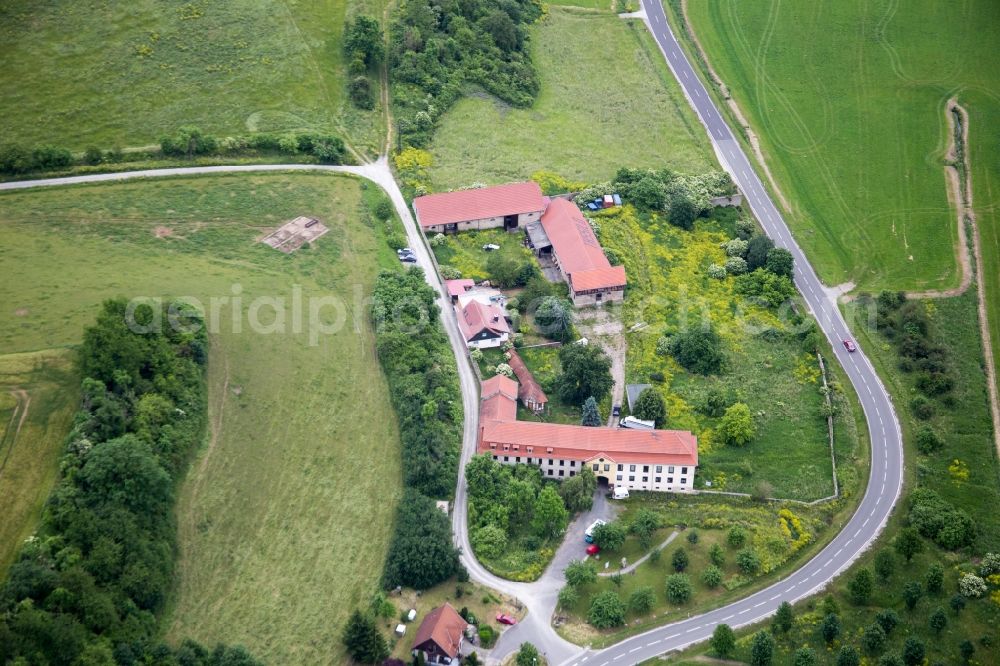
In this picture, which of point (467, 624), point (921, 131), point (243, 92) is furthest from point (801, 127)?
point (467, 624)

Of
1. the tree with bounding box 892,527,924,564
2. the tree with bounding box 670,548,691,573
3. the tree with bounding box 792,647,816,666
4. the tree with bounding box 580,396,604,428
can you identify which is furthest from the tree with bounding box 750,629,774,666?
the tree with bounding box 580,396,604,428

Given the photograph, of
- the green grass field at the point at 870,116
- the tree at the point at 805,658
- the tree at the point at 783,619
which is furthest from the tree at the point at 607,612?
the green grass field at the point at 870,116

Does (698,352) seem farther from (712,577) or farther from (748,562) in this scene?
(712,577)

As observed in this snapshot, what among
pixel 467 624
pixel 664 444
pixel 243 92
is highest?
pixel 243 92

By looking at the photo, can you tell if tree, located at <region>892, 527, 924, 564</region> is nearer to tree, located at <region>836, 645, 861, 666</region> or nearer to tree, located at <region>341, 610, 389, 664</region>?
tree, located at <region>836, 645, 861, 666</region>

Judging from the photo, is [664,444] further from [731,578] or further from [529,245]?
[529,245]

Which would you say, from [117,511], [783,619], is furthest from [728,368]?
[117,511]

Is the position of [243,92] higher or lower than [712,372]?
higher

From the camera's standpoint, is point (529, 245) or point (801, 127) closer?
point (529, 245)
